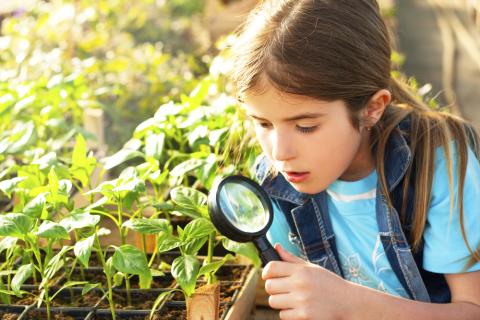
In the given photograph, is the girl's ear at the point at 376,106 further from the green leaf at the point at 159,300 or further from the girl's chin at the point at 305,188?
the green leaf at the point at 159,300

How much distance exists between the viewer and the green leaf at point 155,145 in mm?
2598

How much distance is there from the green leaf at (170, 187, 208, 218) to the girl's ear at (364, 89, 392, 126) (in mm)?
512

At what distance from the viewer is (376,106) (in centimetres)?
221

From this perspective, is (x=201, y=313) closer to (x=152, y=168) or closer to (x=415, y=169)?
(x=152, y=168)

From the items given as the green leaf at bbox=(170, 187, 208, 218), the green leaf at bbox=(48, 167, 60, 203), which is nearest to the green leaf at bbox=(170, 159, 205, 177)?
the green leaf at bbox=(170, 187, 208, 218)

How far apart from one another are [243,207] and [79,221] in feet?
1.40

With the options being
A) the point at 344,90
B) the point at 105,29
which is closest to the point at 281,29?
the point at 344,90

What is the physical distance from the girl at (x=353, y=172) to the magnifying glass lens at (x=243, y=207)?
10cm

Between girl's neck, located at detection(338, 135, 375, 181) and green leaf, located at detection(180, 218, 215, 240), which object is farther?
girl's neck, located at detection(338, 135, 375, 181)

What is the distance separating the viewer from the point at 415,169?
2.25m

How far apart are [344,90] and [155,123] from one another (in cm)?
87

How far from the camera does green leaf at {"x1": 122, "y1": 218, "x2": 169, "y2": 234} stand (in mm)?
2150

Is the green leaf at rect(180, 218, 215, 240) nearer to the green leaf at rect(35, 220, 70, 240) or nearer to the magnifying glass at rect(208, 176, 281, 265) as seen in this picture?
the magnifying glass at rect(208, 176, 281, 265)

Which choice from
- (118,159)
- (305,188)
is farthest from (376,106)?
(118,159)
